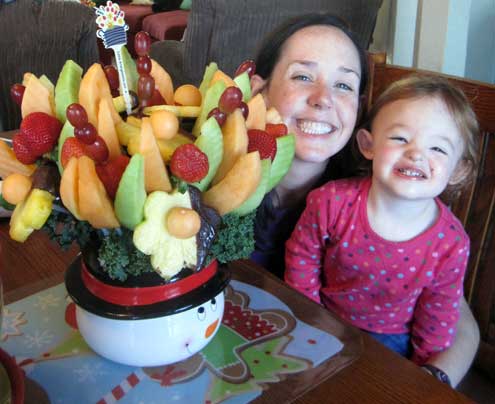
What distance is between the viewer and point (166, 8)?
5539mm

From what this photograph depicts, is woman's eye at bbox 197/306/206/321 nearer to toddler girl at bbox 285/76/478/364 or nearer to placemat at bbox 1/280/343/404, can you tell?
placemat at bbox 1/280/343/404

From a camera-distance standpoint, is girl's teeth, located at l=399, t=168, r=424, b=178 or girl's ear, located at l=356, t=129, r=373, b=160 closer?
girl's teeth, located at l=399, t=168, r=424, b=178

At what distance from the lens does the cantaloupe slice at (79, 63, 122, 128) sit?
565mm

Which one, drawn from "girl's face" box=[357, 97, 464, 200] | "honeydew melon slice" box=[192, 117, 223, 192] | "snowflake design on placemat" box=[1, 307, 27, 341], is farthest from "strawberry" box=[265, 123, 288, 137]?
"snowflake design on placemat" box=[1, 307, 27, 341]

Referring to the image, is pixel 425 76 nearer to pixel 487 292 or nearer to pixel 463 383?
pixel 487 292

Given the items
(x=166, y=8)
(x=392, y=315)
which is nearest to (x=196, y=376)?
(x=392, y=315)

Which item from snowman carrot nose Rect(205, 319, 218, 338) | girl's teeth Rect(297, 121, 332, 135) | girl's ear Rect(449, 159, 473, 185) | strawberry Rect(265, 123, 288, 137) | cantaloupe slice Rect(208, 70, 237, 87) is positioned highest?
cantaloupe slice Rect(208, 70, 237, 87)

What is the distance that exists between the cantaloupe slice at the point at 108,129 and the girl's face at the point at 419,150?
0.55m

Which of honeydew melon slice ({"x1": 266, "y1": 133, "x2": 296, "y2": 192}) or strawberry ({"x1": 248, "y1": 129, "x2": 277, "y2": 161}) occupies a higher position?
strawberry ({"x1": 248, "y1": 129, "x2": 277, "y2": 161})

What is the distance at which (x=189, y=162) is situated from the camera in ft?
1.67

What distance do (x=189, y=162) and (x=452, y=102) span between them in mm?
623

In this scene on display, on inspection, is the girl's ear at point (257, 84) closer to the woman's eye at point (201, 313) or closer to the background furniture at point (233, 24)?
the woman's eye at point (201, 313)

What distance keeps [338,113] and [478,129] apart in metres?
0.27

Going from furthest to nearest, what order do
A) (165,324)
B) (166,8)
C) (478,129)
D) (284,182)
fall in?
(166,8), (284,182), (478,129), (165,324)
